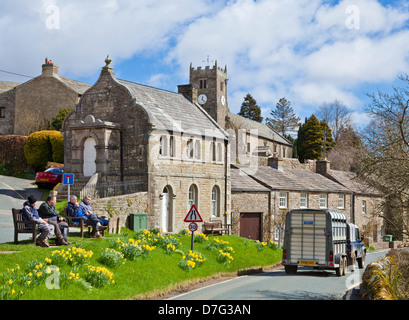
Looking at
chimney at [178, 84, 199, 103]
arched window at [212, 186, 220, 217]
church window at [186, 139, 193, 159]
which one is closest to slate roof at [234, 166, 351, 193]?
arched window at [212, 186, 220, 217]

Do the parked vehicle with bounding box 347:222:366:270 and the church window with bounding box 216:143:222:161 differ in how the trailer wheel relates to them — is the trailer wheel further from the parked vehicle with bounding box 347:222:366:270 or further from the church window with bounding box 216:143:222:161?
the church window with bounding box 216:143:222:161

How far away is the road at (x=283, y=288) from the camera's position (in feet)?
46.8

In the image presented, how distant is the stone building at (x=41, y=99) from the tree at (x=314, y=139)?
3706 cm

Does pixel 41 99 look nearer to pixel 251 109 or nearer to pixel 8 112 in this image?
pixel 8 112

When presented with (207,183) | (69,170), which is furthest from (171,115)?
(69,170)

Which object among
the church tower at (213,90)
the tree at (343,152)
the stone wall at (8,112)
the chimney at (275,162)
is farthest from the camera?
the church tower at (213,90)

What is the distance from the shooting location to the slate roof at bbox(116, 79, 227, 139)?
102 feet

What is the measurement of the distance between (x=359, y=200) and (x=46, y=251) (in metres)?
38.3

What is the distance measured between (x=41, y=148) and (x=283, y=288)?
32.8 m

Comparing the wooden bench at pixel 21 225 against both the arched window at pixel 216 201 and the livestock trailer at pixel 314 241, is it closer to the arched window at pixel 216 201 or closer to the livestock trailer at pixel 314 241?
the livestock trailer at pixel 314 241

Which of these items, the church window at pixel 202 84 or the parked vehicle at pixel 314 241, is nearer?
the parked vehicle at pixel 314 241

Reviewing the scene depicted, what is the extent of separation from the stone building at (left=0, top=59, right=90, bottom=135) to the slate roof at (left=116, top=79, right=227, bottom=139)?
1631 centimetres

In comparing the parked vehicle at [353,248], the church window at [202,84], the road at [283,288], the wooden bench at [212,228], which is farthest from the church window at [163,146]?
the church window at [202,84]
